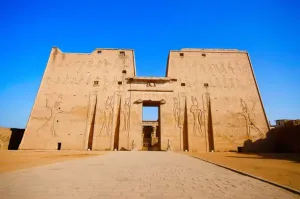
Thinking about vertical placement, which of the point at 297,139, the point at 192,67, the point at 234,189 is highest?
the point at 192,67

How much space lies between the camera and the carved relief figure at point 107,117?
18.1 meters

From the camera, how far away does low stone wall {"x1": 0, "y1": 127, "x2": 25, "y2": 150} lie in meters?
17.9

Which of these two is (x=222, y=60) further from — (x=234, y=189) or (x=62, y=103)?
(x=234, y=189)

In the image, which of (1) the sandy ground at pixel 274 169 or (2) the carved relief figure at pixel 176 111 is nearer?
(1) the sandy ground at pixel 274 169

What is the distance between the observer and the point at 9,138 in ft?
61.3

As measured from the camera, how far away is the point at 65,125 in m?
18.2

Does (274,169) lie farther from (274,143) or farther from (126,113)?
(274,143)

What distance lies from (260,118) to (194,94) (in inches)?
285

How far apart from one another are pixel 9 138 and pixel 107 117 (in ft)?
33.1

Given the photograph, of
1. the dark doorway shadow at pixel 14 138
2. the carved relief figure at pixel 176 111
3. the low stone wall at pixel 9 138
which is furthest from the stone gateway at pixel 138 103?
the dark doorway shadow at pixel 14 138

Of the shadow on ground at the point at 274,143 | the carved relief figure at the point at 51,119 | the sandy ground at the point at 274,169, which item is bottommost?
the sandy ground at the point at 274,169

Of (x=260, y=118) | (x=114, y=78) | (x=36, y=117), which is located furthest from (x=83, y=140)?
(x=260, y=118)

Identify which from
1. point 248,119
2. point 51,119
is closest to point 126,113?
point 51,119

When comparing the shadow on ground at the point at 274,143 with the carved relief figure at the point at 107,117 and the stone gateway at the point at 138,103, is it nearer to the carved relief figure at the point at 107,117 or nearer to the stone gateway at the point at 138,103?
the stone gateway at the point at 138,103
